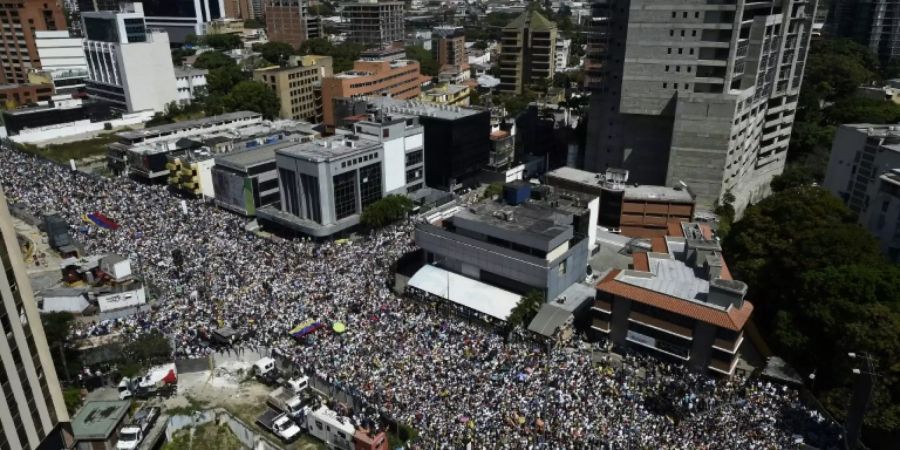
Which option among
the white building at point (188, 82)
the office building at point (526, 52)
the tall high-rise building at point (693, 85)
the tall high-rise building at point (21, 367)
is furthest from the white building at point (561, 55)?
the tall high-rise building at point (21, 367)

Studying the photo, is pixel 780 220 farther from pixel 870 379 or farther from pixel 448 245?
pixel 448 245

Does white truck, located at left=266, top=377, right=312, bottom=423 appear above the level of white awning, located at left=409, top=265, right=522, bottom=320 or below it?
below

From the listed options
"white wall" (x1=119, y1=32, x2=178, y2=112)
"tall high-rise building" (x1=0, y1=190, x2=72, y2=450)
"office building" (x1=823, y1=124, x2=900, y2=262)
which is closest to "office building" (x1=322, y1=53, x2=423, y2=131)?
"white wall" (x1=119, y1=32, x2=178, y2=112)

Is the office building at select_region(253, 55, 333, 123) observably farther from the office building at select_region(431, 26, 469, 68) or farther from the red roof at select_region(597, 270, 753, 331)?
the red roof at select_region(597, 270, 753, 331)

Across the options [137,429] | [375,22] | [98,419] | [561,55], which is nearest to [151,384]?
[98,419]

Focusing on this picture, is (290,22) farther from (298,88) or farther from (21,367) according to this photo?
(21,367)

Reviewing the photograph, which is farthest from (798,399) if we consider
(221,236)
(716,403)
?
(221,236)
